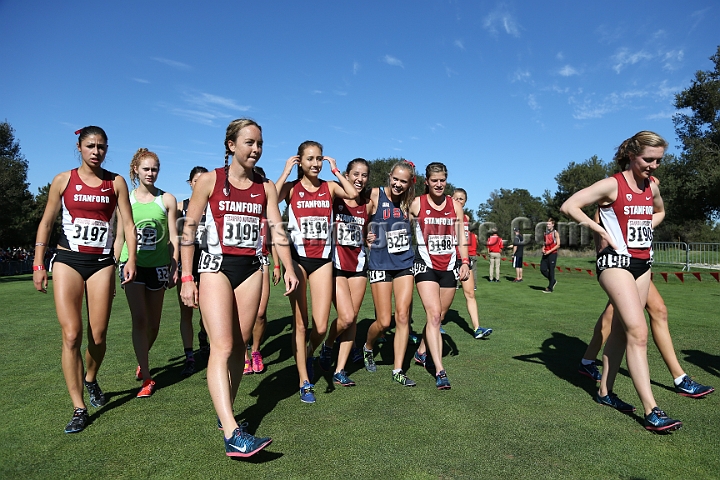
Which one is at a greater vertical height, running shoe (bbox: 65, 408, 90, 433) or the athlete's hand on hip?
the athlete's hand on hip

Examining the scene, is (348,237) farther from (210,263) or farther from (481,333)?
(481,333)

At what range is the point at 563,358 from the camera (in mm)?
6266

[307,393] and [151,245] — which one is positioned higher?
[151,245]

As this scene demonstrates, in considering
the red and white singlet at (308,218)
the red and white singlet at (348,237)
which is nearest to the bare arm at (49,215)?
the red and white singlet at (308,218)

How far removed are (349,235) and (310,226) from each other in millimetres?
542

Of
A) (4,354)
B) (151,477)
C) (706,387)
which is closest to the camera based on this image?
(151,477)

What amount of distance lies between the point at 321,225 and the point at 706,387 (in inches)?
155

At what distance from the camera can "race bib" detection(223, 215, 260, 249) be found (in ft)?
12.0

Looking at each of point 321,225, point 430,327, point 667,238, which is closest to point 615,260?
point 430,327

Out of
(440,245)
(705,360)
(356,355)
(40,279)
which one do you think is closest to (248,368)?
(356,355)

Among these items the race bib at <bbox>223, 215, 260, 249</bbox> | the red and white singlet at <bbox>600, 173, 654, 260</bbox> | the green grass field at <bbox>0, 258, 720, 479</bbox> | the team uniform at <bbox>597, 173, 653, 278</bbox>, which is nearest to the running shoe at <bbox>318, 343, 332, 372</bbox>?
the green grass field at <bbox>0, 258, 720, 479</bbox>

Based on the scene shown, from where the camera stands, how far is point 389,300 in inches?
225

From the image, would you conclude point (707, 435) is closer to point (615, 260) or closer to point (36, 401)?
point (615, 260)

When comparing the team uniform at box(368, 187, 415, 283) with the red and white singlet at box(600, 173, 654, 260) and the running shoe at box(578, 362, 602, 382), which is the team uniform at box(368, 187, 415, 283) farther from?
the running shoe at box(578, 362, 602, 382)
